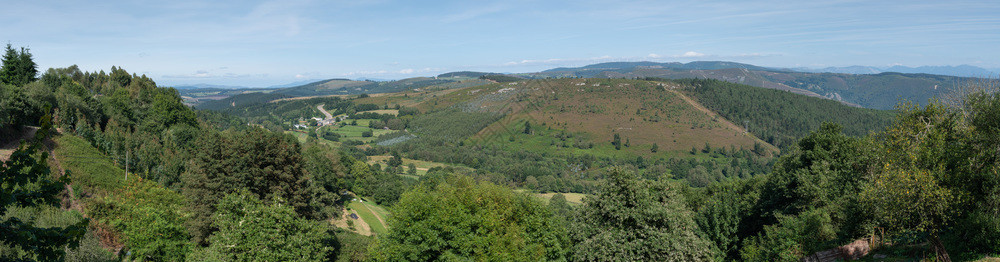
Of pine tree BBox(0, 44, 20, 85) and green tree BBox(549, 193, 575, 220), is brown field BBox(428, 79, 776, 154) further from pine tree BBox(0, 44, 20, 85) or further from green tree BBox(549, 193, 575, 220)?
pine tree BBox(0, 44, 20, 85)

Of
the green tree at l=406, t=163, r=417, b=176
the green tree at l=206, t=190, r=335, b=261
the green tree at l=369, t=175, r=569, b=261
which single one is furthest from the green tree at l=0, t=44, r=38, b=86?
the green tree at l=406, t=163, r=417, b=176

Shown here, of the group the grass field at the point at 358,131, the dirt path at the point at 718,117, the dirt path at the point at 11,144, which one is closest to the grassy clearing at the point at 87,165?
the dirt path at the point at 11,144

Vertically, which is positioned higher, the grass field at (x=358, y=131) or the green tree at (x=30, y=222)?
the green tree at (x=30, y=222)

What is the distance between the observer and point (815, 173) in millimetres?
29328

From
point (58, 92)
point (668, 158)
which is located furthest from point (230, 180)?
point (668, 158)

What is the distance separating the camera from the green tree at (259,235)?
1947 centimetres

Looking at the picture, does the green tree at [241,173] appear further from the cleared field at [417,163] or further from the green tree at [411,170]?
the cleared field at [417,163]

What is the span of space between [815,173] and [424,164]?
10085cm

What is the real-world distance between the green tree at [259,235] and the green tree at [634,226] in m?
13.7

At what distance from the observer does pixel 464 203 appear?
24.7 m

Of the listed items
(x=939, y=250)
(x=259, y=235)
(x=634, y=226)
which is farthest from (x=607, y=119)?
(x=259, y=235)

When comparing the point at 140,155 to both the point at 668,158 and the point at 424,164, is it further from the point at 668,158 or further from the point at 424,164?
the point at 668,158

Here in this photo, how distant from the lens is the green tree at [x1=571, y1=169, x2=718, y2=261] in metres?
19.6

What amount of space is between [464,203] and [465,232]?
3003 millimetres
